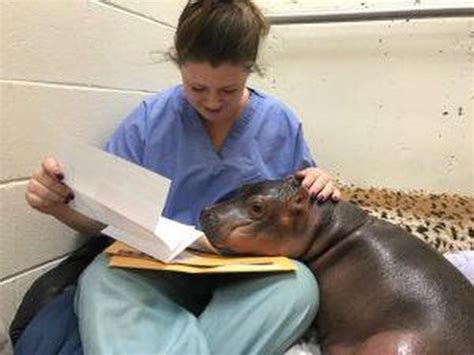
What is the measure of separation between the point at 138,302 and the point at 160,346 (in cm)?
9

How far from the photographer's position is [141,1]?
1523 millimetres

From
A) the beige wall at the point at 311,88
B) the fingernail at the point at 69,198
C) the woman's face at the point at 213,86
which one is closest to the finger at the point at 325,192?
the woman's face at the point at 213,86

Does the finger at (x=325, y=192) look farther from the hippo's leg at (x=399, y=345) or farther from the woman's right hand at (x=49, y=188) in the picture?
the woman's right hand at (x=49, y=188)

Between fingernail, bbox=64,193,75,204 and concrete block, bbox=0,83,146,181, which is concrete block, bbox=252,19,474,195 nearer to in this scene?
concrete block, bbox=0,83,146,181

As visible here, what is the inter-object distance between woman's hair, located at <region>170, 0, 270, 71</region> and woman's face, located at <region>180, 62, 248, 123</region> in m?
0.01

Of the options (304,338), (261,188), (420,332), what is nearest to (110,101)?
(261,188)

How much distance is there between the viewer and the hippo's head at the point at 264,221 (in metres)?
1.03

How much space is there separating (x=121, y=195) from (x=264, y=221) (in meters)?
0.29

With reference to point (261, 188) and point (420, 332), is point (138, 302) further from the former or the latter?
point (420, 332)

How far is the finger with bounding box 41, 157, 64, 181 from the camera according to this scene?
950mm

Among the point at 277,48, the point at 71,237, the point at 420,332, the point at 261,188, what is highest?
the point at 277,48

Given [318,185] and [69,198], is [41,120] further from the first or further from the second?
[318,185]

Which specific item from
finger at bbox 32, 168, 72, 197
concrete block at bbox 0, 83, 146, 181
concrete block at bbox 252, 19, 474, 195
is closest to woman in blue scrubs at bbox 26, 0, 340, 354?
finger at bbox 32, 168, 72, 197

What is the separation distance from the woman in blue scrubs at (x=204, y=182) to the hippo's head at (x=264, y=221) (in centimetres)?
5
